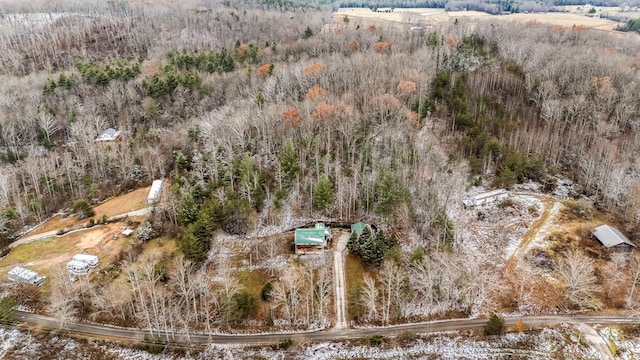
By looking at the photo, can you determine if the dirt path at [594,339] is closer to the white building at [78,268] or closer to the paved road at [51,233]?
the white building at [78,268]

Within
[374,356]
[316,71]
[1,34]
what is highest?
[1,34]

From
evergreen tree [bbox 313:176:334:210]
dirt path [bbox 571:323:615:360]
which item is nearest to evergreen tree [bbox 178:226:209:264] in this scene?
evergreen tree [bbox 313:176:334:210]

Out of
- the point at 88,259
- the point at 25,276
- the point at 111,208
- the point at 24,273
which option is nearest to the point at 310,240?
the point at 88,259

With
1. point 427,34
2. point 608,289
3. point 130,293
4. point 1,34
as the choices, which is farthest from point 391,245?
point 1,34

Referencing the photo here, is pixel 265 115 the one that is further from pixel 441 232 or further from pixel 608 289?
pixel 608 289

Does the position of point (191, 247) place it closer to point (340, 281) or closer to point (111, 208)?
point (340, 281)

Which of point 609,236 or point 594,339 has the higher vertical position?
point 609,236

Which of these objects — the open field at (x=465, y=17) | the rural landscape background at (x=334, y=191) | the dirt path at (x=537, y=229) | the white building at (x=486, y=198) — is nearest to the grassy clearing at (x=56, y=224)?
the rural landscape background at (x=334, y=191)
